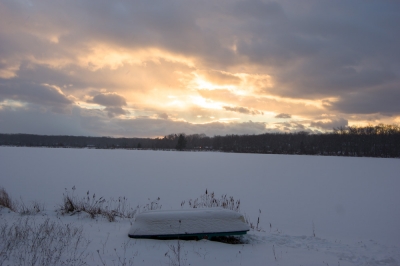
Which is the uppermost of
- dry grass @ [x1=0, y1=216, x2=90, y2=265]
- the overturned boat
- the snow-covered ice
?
the overturned boat

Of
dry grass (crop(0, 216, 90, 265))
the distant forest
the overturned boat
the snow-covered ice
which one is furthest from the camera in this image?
the distant forest

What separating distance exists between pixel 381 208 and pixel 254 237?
9035mm

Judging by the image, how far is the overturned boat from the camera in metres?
5.34

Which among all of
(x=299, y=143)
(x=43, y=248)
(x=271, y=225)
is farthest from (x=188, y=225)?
(x=299, y=143)

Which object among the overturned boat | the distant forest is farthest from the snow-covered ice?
the distant forest

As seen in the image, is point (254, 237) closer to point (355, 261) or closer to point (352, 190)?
point (355, 261)

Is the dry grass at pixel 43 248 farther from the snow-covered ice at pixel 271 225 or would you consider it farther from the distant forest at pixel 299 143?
the distant forest at pixel 299 143

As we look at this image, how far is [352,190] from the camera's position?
17.4 m

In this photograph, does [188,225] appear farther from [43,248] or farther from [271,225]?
[271,225]

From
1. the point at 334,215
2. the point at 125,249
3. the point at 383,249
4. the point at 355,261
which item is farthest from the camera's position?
the point at 334,215

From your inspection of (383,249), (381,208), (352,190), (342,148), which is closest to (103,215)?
(383,249)

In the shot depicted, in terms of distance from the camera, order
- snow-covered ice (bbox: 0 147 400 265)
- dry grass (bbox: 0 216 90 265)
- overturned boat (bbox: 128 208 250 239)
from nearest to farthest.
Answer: dry grass (bbox: 0 216 90 265) < snow-covered ice (bbox: 0 147 400 265) < overturned boat (bbox: 128 208 250 239)

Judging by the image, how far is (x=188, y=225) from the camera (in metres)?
5.42

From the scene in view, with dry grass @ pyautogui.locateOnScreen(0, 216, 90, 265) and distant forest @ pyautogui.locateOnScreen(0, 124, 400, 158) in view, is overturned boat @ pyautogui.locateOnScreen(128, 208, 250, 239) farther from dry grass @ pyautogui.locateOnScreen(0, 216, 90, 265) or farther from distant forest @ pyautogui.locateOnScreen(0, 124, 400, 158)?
distant forest @ pyautogui.locateOnScreen(0, 124, 400, 158)
